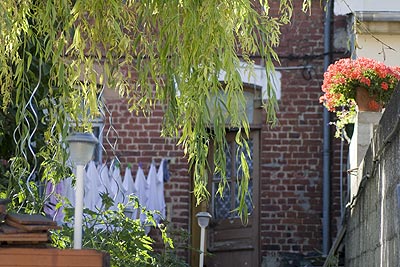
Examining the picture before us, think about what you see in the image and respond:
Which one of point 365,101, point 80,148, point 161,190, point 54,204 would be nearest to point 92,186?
point 161,190

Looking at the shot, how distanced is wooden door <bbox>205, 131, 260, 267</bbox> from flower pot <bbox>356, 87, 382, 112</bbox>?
141 inches

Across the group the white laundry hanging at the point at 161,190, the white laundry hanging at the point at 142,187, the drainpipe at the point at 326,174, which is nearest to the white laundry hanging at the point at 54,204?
the white laundry hanging at the point at 142,187

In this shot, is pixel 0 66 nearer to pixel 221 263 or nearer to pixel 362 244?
pixel 362 244

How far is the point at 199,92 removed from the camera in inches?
277

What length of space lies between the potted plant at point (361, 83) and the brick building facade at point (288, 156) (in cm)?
314

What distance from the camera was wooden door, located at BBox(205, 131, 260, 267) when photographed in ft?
50.1

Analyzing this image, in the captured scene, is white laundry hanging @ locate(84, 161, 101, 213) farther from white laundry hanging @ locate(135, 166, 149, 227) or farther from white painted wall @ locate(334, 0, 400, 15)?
white painted wall @ locate(334, 0, 400, 15)

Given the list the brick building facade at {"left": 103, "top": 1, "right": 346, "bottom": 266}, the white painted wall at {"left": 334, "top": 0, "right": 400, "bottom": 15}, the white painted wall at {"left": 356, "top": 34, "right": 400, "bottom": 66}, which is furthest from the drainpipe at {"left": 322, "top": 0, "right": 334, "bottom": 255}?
the white painted wall at {"left": 356, "top": 34, "right": 400, "bottom": 66}

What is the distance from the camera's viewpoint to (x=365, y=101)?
11891 mm

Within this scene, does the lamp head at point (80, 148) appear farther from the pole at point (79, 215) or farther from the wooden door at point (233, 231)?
the wooden door at point (233, 231)

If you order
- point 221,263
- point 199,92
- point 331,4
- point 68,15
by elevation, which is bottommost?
point 221,263

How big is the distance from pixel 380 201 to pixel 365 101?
3.40 meters

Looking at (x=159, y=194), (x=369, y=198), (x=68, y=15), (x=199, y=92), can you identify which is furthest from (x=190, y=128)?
(x=159, y=194)

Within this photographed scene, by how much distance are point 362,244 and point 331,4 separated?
18.0 feet
